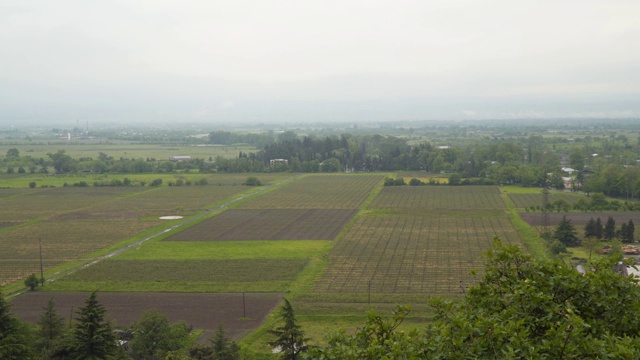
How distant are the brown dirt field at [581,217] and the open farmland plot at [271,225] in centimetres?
1629

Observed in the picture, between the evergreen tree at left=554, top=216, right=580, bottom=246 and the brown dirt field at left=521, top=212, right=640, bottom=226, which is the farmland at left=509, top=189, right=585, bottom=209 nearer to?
the brown dirt field at left=521, top=212, right=640, bottom=226

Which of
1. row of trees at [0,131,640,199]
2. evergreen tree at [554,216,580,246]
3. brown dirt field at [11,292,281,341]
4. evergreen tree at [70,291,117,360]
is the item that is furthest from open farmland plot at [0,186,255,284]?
evergreen tree at [554,216,580,246]

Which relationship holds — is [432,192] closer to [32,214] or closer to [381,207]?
[381,207]

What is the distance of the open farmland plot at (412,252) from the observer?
30.2 meters

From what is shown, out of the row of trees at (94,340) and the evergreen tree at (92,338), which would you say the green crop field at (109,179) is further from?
the evergreen tree at (92,338)

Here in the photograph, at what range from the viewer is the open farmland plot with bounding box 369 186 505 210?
5784 cm

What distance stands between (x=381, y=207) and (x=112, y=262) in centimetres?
2861

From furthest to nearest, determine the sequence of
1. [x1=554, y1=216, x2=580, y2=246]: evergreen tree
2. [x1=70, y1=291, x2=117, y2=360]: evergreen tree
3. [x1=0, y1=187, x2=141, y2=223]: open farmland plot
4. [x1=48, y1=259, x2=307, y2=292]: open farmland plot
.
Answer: [x1=0, y1=187, x2=141, y2=223]: open farmland plot, [x1=554, y1=216, x2=580, y2=246]: evergreen tree, [x1=48, y1=259, x2=307, y2=292]: open farmland plot, [x1=70, y1=291, x2=117, y2=360]: evergreen tree

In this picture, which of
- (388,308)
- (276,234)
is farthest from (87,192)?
(388,308)

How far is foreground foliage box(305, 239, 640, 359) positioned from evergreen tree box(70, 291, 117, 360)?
11.4 metres

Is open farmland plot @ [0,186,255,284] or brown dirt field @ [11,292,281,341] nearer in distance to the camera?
brown dirt field @ [11,292,281,341]

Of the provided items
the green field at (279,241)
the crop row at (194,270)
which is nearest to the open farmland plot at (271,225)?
the green field at (279,241)

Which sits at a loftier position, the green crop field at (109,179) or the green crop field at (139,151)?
the green crop field at (139,151)

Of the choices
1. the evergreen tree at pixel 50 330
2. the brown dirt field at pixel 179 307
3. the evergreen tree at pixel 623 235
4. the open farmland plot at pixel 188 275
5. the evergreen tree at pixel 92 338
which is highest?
the evergreen tree at pixel 92 338
